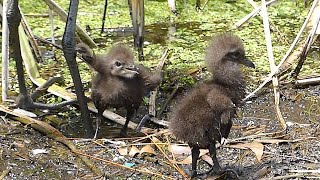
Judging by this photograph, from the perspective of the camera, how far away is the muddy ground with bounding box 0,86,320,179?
3.59m

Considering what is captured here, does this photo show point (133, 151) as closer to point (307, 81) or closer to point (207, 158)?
point (207, 158)

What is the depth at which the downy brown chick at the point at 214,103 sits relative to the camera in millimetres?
3400

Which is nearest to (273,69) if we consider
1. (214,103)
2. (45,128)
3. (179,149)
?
(179,149)

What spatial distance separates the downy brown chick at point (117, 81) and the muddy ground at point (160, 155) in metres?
0.21

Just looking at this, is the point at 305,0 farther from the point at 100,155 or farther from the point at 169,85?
the point at 100,155

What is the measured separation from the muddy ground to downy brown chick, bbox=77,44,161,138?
0.21 metres

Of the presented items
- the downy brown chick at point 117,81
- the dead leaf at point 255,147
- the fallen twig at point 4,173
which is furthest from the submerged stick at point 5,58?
the dead leaf at point 255,147

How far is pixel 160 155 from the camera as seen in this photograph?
3.86 meters

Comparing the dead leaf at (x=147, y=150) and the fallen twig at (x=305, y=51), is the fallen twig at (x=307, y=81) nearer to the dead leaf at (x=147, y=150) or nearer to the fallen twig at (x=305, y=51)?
the fallen twig at (x=305, y=51)

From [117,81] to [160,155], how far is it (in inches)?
21.5

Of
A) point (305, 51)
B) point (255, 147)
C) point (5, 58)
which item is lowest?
point (255, 147)

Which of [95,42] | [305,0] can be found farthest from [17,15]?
[305,0]

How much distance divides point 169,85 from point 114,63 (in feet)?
2.74

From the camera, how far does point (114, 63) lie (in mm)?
4105
